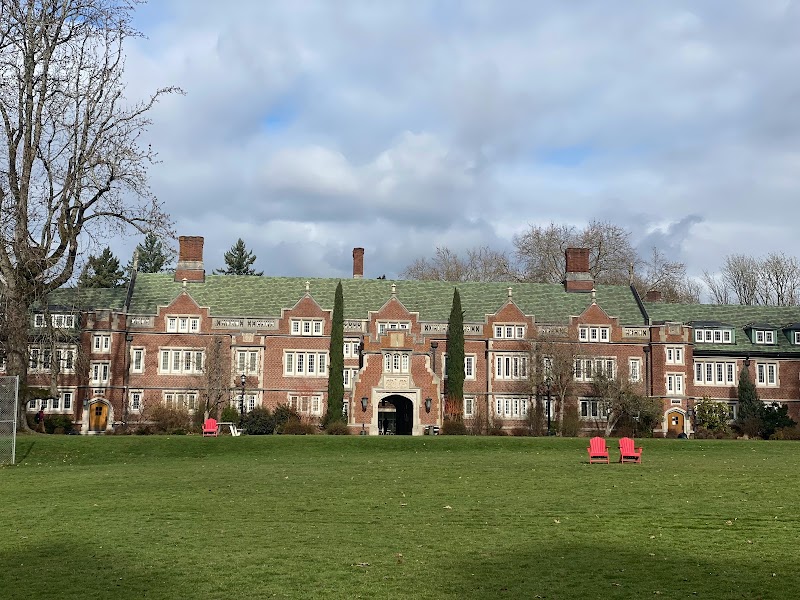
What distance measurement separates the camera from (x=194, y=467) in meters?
26.8

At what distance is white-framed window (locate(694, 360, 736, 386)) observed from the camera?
59250 millimetres

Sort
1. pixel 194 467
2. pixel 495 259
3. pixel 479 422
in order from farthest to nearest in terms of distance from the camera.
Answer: pixel 495 259 → pixel 479 422 → pixel 194 467

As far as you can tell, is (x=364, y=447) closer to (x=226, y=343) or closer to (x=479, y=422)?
(x=479, y=422)

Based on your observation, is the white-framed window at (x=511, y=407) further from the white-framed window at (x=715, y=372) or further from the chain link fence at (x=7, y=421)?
the chain link fence at (x=7, y=421)

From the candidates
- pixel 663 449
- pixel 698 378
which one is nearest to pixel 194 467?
pixel 663 449

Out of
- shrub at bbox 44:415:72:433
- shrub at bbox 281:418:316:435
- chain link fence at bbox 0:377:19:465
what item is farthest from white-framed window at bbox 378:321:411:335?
chain link fence at bbox 0:377:19:465

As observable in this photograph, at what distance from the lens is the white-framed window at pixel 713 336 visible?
60344mm

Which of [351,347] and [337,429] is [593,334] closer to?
[351,347]

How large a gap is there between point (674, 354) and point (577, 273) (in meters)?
8.61

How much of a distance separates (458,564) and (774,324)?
180ft

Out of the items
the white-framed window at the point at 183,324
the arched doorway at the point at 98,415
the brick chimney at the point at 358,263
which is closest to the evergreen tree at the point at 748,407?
the brick chimney at the point at 358,263

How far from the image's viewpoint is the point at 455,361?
179 ft

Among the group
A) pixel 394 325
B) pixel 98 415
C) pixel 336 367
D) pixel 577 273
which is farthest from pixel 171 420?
pixel 577 273

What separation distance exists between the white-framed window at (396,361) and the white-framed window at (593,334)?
38.2ft
